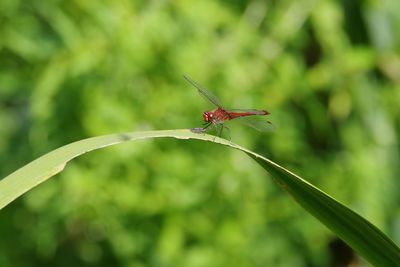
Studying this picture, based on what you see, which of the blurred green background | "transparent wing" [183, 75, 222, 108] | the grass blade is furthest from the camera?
the blurred green background

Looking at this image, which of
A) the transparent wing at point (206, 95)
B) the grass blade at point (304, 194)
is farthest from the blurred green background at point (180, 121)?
the grass blade at point (304, 194)

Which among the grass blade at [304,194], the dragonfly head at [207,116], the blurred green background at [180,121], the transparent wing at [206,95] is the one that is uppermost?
the blurred green background at [180,121]

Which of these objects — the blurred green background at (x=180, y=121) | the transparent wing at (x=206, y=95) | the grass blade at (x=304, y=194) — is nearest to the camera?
the grass blade at (x=304, y=194)

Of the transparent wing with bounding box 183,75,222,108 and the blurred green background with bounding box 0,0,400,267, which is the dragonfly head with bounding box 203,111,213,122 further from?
the blurred green background with bounding box 0,0,400,267

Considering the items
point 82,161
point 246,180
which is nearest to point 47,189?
point 82,161

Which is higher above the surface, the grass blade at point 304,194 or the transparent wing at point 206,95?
the transparent wing at point 206,95

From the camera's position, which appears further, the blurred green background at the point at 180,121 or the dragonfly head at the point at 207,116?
the blurred green background at the point at 180,121

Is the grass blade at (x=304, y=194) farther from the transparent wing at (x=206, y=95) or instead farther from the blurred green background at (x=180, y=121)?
the blurred green background at (x=180, y=121)

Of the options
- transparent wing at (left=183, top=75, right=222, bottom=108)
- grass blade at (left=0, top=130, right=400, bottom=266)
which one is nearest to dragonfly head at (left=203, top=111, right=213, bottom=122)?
transparent wing at (left=183, top=75, right=222, bottom=108)

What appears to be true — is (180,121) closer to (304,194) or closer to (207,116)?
(207,116)
